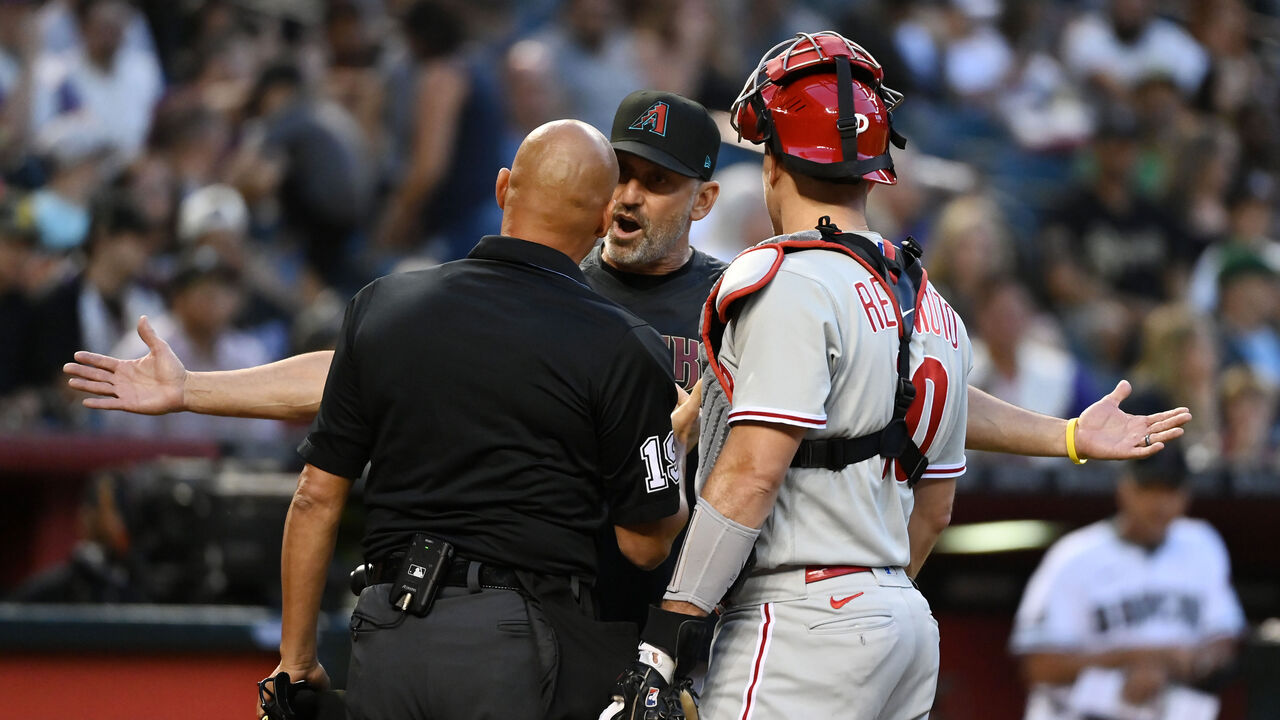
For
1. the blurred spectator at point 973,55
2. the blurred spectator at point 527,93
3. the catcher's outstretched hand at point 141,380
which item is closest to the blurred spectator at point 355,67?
the blurred spectator at point 527,93

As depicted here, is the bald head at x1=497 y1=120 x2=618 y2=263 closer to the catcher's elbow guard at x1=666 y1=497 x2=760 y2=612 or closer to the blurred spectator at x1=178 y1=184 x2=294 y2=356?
the catcher's elbow guard at x1=666 y1=497 x2=760 y2=612

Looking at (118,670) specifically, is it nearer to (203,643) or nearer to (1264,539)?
(203,643)

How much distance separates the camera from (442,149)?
29.8 feet

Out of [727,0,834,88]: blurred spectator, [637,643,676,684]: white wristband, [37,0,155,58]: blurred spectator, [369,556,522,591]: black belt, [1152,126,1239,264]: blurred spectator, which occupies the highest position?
[37,0,155,58]: blurred spectator

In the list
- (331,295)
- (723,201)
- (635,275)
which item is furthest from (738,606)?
(331,295)

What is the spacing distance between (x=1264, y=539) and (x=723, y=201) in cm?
313

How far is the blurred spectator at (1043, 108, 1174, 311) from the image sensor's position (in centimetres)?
1077

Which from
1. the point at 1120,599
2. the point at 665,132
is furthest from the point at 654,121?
the point at 1120,599

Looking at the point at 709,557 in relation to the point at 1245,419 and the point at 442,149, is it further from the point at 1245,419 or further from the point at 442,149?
the point at 1245,419

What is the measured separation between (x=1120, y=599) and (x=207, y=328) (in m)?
4.44

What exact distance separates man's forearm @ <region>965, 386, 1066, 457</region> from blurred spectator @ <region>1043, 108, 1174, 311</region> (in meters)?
7.04

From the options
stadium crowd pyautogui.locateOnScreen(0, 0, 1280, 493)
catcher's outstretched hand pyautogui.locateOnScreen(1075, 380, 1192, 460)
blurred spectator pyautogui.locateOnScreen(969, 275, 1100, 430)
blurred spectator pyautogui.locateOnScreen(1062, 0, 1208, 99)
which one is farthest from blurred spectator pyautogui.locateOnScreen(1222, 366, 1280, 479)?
catcher's outstretched hand pyautogui.locateOnScreen(1075, 380, 1192, 460)

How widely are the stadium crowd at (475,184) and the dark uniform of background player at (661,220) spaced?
92.7 inches

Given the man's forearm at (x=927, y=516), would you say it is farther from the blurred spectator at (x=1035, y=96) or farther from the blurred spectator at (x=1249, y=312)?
the blurred spectator at (x=1035, y=96)
